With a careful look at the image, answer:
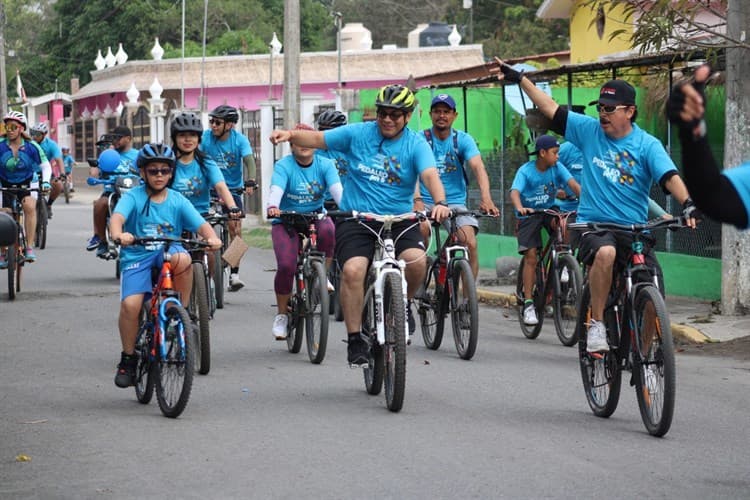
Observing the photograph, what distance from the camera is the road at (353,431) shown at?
680 cm

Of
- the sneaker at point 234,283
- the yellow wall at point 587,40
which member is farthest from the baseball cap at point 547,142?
the yellow wall at point 587,40

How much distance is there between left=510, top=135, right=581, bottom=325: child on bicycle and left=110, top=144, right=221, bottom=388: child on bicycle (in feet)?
14.3

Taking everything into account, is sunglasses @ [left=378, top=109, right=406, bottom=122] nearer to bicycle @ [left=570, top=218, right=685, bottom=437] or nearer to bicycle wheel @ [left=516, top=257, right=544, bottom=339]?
bicycle @ [left=570, top=218, right=685, bottom=437]

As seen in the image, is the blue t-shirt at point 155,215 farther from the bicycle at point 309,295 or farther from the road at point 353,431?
the bicycle at point 309,295

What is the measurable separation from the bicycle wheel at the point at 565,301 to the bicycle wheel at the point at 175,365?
468 centimetres

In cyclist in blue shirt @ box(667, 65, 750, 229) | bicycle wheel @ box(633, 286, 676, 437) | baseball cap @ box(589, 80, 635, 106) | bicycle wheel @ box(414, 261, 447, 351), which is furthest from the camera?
bicycle wheel @ box(414, 261, 447, 351)

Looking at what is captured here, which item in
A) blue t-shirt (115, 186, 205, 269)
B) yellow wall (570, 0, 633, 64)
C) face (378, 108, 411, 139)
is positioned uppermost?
yellow wall (570, 0, 633, 64)

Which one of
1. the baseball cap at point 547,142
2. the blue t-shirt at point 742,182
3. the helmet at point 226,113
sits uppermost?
the helmet at point 226,113

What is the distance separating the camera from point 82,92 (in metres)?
64.2

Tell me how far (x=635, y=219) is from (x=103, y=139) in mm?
12655

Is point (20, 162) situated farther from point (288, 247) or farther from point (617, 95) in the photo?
point (617, 95)

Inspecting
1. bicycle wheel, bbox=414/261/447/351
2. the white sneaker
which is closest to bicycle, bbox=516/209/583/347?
bicycle wheel, bbox=414/261/447/351

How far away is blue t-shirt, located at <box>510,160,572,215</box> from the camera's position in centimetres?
1313

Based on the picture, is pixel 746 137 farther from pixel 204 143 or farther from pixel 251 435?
pixel 251 435
